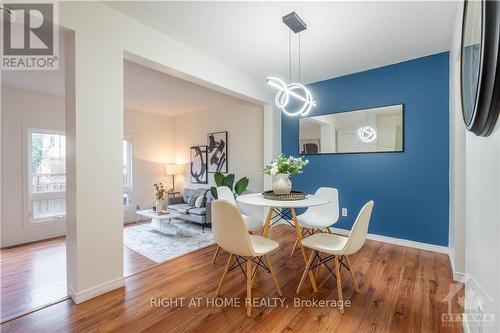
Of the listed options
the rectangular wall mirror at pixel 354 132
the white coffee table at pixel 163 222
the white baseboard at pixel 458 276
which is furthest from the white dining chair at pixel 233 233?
Result: the rectangular wall mirror at pixel 354 132

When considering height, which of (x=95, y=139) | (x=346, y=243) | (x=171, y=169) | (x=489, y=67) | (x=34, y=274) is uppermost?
(x=489, y=67)

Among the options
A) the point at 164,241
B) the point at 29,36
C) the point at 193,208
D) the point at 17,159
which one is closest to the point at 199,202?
the point at 193,208

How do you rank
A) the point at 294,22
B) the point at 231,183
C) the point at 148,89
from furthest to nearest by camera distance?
the point at 231,183
the point at 148,89
the point at 294,22

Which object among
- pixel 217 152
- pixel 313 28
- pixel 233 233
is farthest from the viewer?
pixel 217 152

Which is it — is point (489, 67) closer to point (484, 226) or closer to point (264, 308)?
point (484, 226)

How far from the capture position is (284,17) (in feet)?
7.25

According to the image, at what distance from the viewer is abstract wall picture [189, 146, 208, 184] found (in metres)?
5.43

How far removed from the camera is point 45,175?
13.7 feet

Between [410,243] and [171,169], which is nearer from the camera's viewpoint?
[410,243]

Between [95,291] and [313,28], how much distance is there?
3.25 meters

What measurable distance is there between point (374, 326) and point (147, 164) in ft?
17.5

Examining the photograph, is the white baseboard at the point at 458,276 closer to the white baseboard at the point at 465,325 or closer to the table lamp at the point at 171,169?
the white baseboard at the point at 465,325

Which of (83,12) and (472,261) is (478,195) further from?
(83,12)

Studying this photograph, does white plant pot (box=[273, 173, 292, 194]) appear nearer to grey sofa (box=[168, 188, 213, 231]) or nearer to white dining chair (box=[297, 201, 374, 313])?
white dining chair (box=[297, 201, 374, 313])
